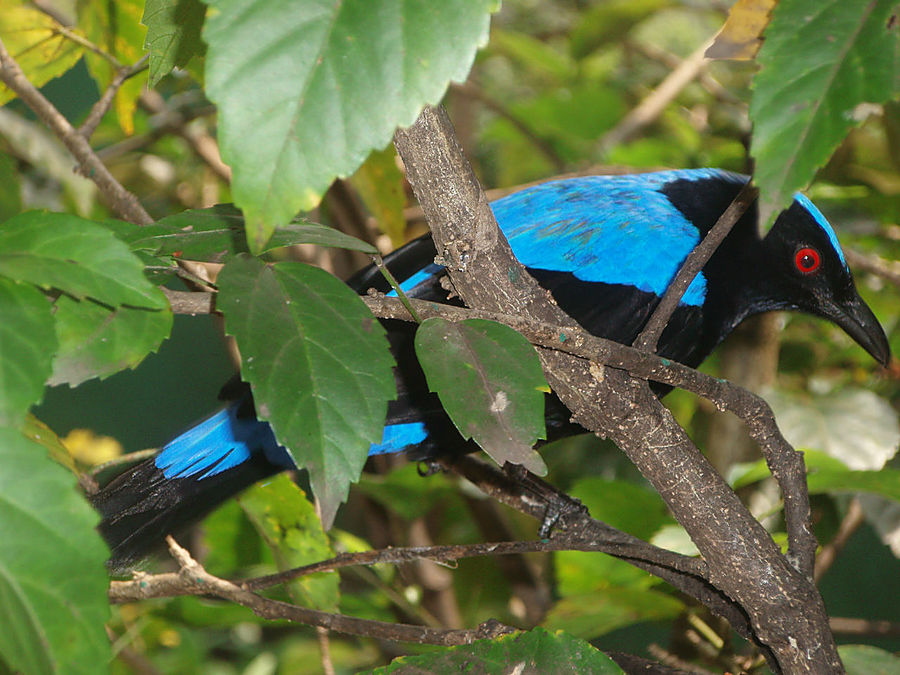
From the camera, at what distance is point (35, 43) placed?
59.9 inches

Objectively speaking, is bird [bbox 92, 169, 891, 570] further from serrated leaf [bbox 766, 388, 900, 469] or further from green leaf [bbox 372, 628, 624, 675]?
green leaf [bbox 372, 628, 624, 675]

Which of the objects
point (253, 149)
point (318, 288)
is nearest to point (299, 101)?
point (253, 149)

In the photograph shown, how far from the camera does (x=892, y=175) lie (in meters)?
2.72

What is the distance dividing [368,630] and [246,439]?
477 millimetres

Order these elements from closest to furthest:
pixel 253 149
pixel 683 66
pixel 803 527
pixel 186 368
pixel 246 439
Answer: pixel 253 149, pixel 803 527, pixel 246 439, pixel 683 66, pixel 186 368

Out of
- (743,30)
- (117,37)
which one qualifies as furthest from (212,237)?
(117,37)

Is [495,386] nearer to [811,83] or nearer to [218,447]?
[811,83]

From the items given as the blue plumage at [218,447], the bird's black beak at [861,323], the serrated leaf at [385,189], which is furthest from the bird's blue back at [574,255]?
the serrated leaf at [385,189]

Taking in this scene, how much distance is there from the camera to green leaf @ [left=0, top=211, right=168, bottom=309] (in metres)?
0.67

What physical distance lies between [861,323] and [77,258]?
147 cm

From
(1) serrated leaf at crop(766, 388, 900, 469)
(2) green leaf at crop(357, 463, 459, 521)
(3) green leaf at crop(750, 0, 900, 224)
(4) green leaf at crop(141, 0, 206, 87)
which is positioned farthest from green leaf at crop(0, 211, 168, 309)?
(1) serrated leaf at crop(766, 388, 900, 469)

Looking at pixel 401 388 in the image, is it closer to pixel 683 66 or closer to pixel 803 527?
pixel 803 527

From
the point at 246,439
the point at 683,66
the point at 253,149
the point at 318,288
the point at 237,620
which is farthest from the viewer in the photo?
the point at 683,66

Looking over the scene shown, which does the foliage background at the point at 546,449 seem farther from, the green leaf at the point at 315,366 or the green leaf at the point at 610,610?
the green leaf at the point at 315,366
